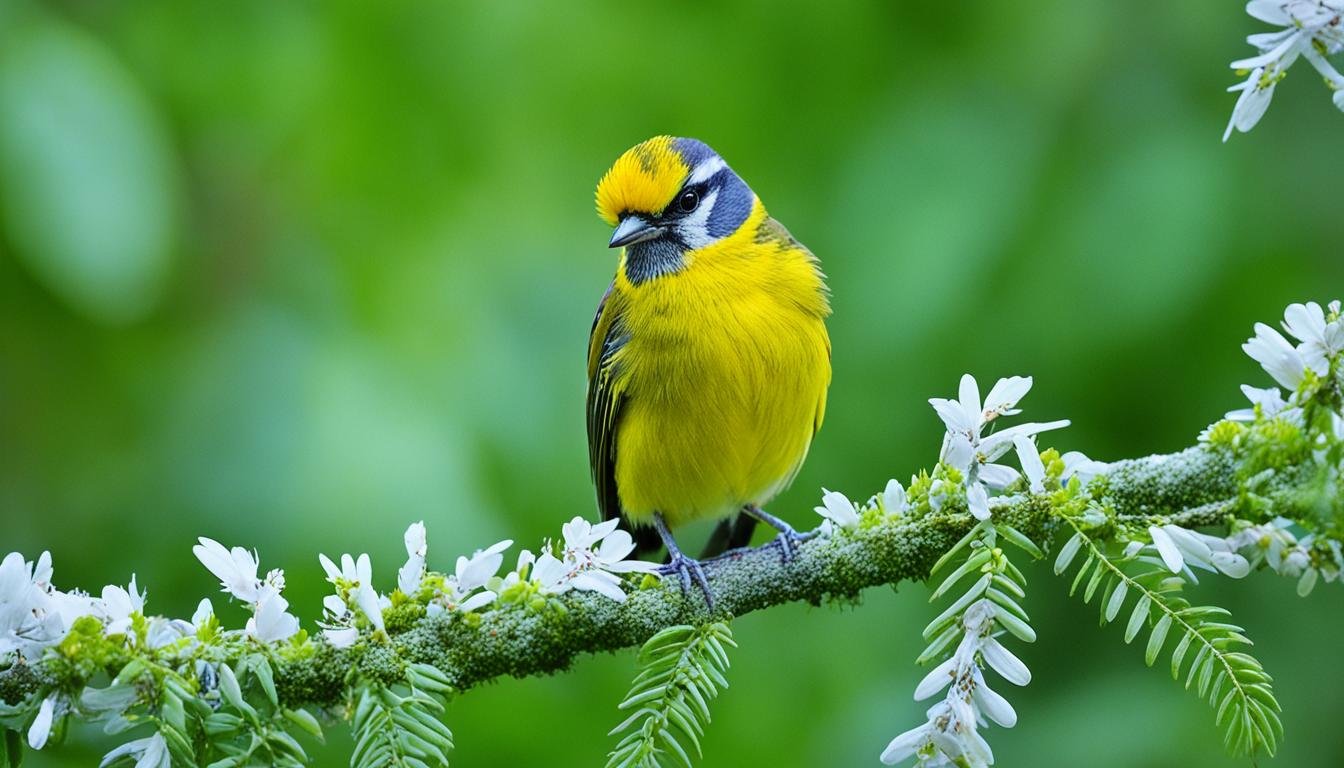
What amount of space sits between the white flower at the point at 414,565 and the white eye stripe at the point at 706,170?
1993 mm

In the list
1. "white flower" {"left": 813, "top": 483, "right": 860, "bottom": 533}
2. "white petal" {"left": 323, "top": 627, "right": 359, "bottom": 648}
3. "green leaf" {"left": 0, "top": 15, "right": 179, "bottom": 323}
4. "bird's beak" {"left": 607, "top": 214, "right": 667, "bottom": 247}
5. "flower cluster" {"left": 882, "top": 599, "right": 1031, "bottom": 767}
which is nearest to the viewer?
"flower cluster" {"left": 882, "top": 599, "right": 1031, "bottom": 767}

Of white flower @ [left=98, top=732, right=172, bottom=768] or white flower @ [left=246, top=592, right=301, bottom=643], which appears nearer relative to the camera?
white flower @ [left=98, top=732, right=172, bottom=768]

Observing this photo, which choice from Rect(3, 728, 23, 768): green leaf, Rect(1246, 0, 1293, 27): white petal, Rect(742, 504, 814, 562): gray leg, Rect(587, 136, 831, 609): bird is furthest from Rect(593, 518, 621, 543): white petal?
Rect(587, 136, 831, 609): bird

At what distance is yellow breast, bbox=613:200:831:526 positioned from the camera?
3.74 meters

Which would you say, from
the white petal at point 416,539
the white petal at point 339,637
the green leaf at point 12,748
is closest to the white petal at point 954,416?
the white petal at point 416,539

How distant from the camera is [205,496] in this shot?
4.12 meters

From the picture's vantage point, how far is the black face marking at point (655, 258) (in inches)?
155

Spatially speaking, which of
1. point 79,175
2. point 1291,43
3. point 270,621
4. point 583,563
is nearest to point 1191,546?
point 1291,43

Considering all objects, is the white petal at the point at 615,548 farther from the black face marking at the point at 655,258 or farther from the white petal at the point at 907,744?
the black face marking at the point at 655,258

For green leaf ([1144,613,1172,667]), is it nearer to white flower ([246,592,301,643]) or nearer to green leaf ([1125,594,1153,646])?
green leaf ([1125,594,1153,646])

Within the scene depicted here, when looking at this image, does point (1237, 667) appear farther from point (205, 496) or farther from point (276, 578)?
point (205, 496)

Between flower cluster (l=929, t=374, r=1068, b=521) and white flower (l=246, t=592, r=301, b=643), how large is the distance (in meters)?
1.08

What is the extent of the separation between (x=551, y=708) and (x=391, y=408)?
1.04m

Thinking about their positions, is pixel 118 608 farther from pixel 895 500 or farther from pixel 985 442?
pixel 985 442
